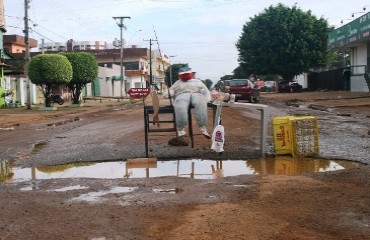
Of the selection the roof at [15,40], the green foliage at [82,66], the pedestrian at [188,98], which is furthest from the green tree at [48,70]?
the pedestrian at [188,98]

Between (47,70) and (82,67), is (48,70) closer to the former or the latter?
(47,70)

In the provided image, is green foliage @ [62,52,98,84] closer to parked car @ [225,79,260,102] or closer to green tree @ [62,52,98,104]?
green tree @ [62,52,98,104]

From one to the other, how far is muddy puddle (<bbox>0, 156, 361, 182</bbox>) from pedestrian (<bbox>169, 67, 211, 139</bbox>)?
1.28 metres

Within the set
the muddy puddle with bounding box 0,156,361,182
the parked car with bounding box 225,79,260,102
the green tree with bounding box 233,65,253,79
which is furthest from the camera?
the green tree with bounding box 233,65,253,79

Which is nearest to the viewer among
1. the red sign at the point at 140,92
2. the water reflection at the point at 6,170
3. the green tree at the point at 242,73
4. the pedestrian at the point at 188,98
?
the water reflection at the point at 6,170

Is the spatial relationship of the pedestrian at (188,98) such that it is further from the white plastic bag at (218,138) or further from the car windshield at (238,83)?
the car windshield at (238,83)

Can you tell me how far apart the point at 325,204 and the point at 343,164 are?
117 inches

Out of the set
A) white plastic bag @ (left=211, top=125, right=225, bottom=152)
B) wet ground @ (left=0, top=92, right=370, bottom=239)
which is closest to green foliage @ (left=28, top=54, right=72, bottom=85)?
wet ground @ (left=0, top=92, right=370, bottom=239)

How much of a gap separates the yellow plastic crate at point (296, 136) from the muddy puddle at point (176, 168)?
22 cm

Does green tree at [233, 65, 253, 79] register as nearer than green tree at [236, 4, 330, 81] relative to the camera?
No

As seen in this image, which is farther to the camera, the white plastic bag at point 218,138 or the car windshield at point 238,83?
the car windshield at point 238,83

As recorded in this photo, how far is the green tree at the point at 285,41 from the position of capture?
52781 mm

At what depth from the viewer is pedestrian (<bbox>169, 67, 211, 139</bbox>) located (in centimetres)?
942

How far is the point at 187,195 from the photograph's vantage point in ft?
18.7
